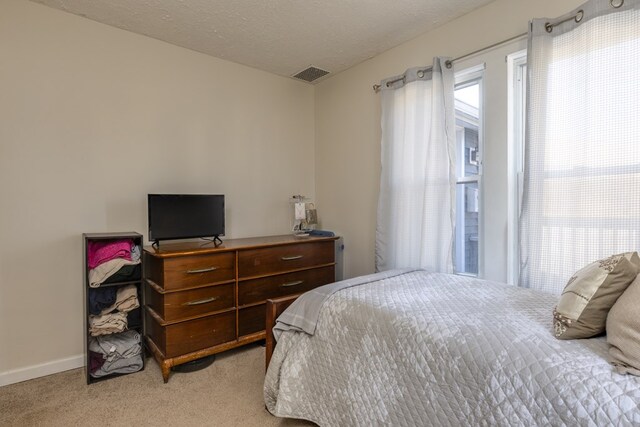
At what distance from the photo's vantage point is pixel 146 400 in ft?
6.59

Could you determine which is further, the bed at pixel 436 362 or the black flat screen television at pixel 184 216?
the black flat screen television at pixel 184 216

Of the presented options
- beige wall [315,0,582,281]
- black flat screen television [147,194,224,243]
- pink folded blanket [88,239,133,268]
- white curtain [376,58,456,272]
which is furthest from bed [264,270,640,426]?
pink folded blanket [88,239,133,268]

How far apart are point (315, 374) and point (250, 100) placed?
8.40ft

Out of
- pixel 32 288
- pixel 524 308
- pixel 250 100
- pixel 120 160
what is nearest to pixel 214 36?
pixel 250 100

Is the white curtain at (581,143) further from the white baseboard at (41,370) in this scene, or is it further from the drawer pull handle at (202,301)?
the white baseboard at (41,370)

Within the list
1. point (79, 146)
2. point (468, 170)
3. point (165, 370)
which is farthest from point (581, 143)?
point (79, 146)

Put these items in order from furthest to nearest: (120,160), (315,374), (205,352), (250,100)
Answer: (250,100), (120,160), (205,352), (315,374)

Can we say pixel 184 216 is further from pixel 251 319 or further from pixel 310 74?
pixel 310 74

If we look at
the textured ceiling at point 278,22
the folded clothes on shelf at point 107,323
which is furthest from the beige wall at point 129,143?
the folded clothes on shelf at point 107,323

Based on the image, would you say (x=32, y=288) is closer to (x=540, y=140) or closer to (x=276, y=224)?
(x=276, y=224)

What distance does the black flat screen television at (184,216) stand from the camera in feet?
7.96

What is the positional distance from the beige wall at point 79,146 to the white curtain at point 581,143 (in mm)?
2355

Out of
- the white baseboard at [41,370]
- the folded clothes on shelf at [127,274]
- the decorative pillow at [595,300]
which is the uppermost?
the decorative pillow at [595,300]

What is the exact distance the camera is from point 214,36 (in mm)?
2658
